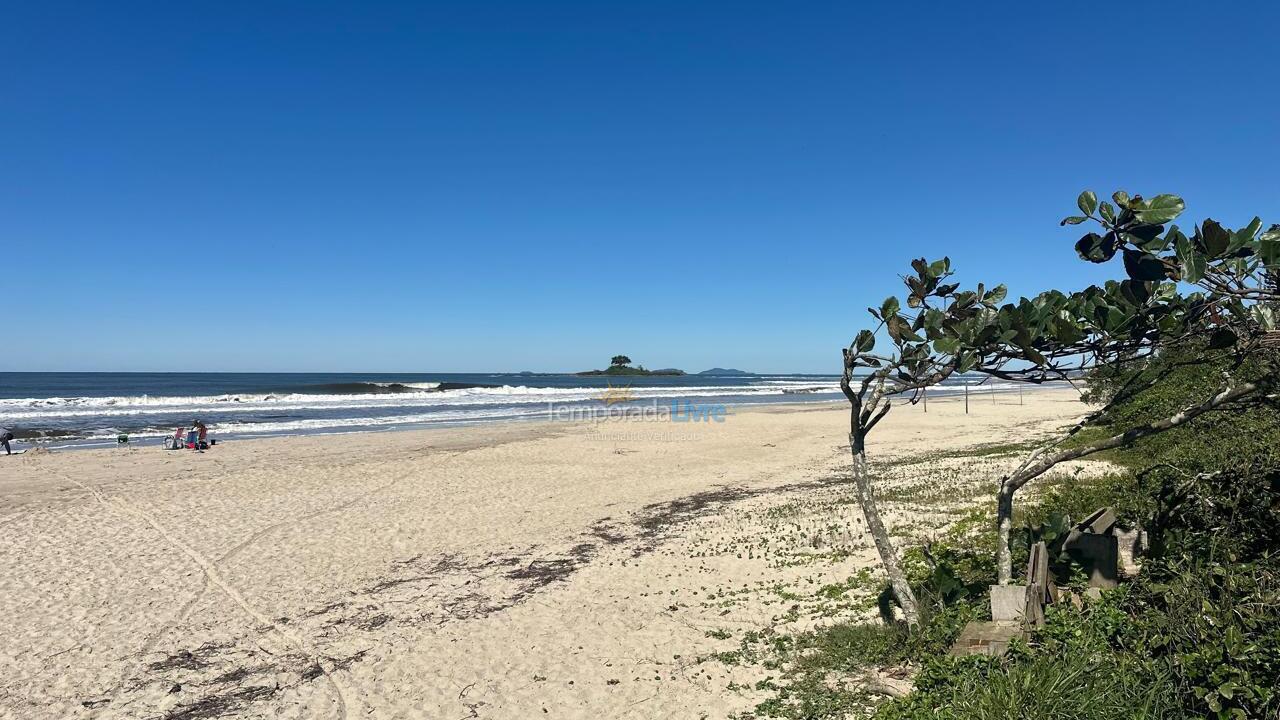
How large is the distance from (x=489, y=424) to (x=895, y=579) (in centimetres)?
3161

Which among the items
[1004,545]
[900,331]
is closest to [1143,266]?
[900,331]

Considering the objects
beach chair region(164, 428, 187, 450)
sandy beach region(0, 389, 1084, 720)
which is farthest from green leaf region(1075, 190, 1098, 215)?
beach chair region(164, 428, 187, 450)

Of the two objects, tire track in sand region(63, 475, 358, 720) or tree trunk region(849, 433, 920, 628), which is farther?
tire track in sand region(63, 475, 358, 720)

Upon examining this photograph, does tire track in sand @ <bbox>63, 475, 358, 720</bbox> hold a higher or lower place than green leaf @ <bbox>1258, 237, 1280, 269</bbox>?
lower

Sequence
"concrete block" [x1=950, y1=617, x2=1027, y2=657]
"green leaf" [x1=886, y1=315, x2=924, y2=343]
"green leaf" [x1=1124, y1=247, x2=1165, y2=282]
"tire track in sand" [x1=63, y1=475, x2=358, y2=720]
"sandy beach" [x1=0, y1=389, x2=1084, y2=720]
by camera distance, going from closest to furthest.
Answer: "green leaf" [x1=1124, y1=247, x2=1165, y2=282] → "concrete block" [x1=950, y1=617, x2=1027, y2=657] → "green leaf" [x1=886, y1=315, x2=924, y2=343] → "sandy beach" [x1=0, y1=389, x2=1084, y2=720] → "tire track in sand" [x1=63, y1=475, x2=358, y2=720]

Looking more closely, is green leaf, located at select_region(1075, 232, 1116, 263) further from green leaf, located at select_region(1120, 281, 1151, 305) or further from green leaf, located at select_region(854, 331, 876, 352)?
green leaf, located at select_region(854, 331, 876, 352)

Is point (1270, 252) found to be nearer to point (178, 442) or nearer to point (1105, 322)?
point (1105, 322)

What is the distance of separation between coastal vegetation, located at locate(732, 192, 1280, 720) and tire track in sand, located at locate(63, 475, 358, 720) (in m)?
4.01

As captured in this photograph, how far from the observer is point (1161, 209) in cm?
414

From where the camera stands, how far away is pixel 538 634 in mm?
7410

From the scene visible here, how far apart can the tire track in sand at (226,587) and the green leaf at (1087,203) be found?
6.64 m

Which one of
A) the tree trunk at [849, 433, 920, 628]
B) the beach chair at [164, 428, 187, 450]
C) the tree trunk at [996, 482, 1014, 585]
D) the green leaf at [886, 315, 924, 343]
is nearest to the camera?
the tree trunk at [996, 482, 1014, 585]

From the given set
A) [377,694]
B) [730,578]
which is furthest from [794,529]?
[377,694]

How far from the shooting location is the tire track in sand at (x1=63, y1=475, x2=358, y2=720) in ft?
21.5
